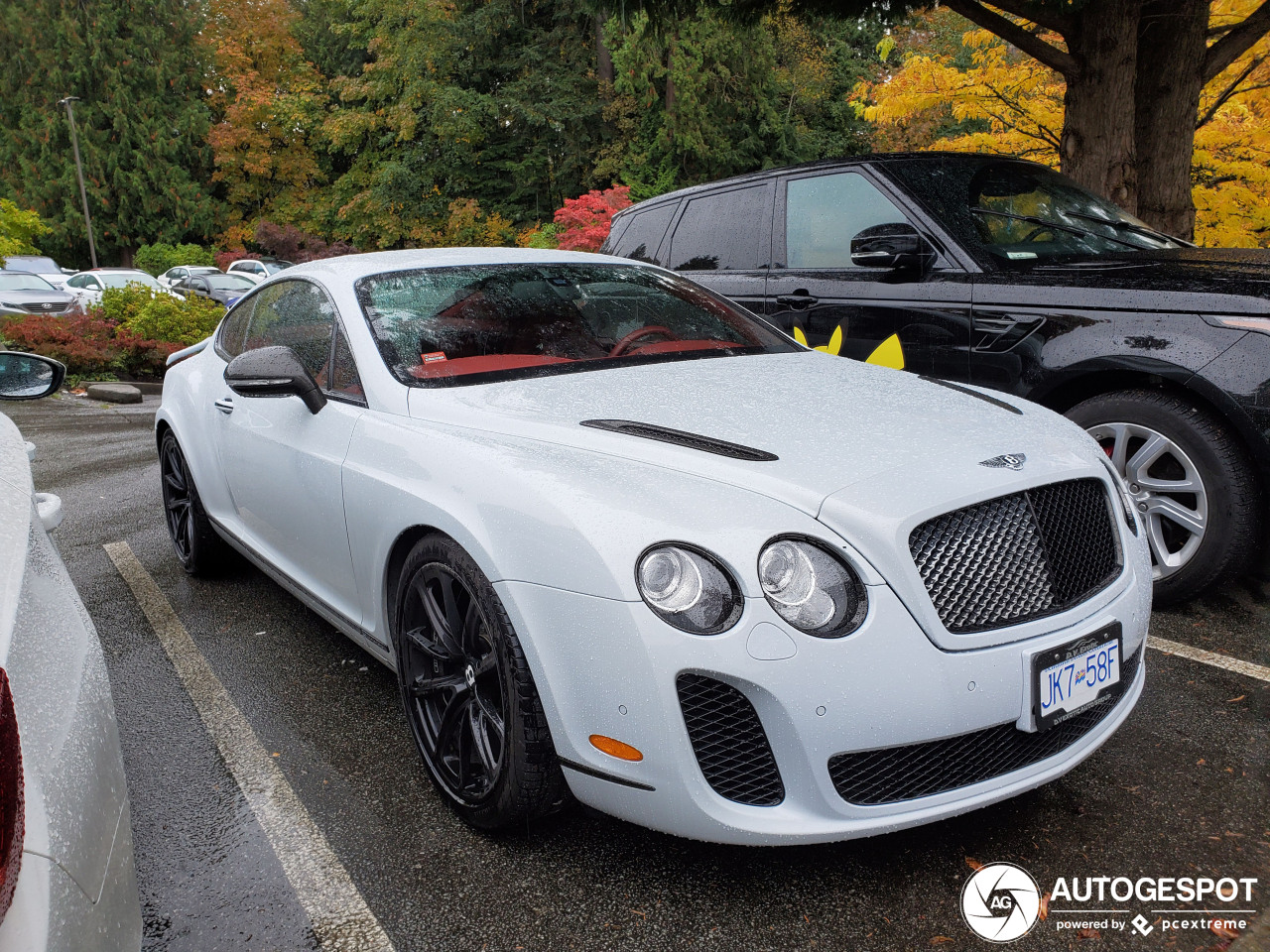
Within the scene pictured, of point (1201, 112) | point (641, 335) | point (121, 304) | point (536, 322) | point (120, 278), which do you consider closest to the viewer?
point (536, 322)

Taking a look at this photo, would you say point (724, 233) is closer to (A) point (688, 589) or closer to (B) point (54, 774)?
(A) point (688, 589)

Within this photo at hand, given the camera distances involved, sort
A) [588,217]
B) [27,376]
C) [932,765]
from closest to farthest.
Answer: [932,765] < [27,376] < [588,217]

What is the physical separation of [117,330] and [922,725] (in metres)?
15.5

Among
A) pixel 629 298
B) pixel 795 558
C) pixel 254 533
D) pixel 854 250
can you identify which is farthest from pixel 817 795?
pixel 854 250

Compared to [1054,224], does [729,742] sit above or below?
below

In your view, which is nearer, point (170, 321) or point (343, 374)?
point (343, 374)

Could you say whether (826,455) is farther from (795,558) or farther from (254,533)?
(254,533)

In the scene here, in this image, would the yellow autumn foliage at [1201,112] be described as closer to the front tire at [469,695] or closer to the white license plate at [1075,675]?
the white license plate at [1075,675]

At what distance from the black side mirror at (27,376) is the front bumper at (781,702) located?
56.0 inches

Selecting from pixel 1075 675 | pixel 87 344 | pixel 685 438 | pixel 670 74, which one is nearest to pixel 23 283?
pixel 87 344

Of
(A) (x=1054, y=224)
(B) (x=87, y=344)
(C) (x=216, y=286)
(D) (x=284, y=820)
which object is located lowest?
(C) (x=216, y=286)

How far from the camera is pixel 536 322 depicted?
123 inches

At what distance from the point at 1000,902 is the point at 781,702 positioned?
0.77m

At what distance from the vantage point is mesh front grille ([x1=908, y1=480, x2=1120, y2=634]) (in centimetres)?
189
